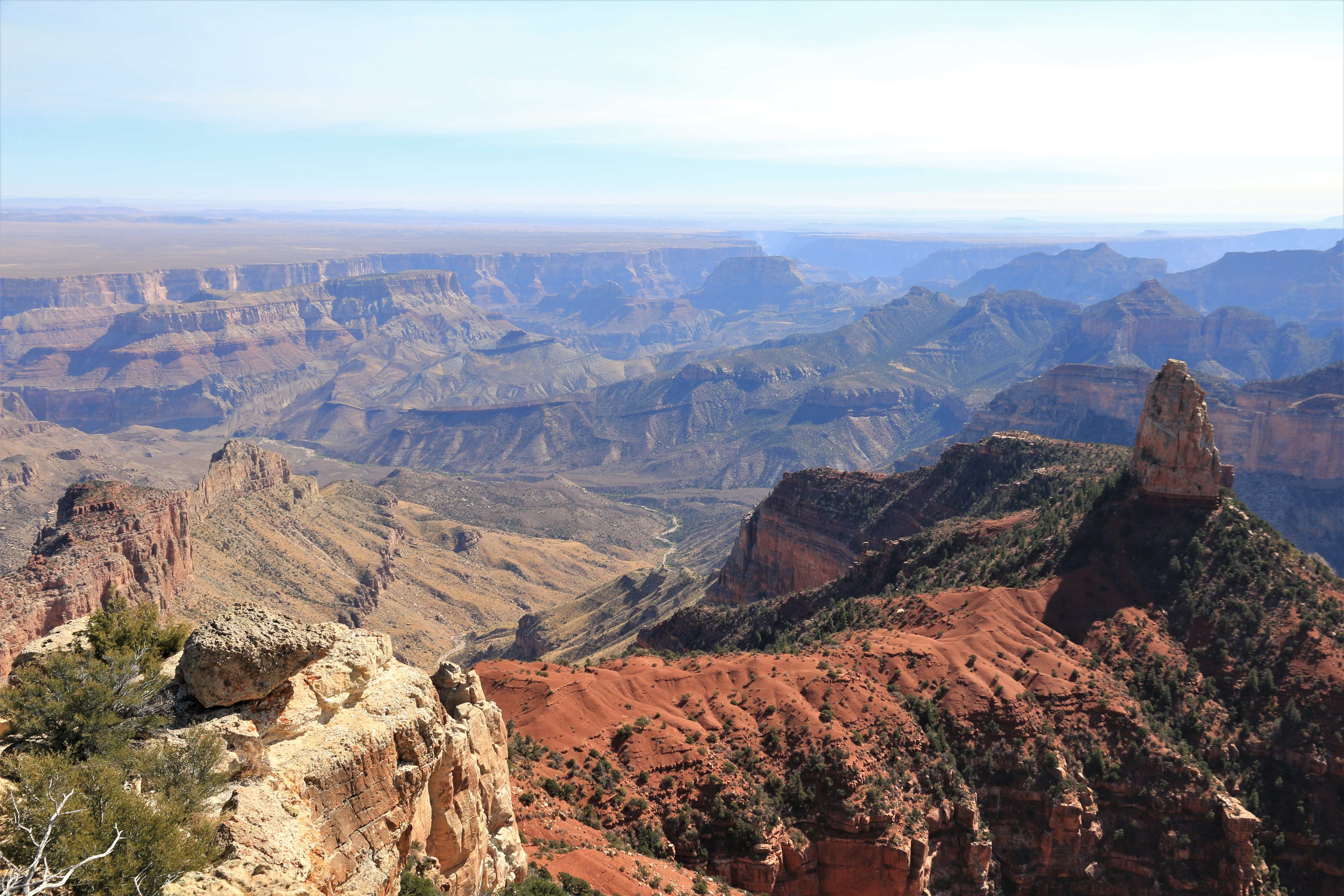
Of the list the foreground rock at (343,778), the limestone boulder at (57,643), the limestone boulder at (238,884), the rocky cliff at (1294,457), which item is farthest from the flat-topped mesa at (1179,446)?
the rocky cliff at (1294,457)

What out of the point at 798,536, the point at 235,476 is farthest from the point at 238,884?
the point at 235,476

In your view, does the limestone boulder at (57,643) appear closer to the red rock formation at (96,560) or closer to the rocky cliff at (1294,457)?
the red rock formation at (96,560)

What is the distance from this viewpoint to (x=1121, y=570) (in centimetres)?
6088

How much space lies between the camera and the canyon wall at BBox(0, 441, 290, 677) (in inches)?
3300

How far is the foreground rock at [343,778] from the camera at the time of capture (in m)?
18.7

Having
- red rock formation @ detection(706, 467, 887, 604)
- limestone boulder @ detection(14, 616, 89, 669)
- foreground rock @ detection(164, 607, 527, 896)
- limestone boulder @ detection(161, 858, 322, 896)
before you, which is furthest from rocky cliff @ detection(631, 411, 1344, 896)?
red rock formation @ detection(706, 467, 887, 604)

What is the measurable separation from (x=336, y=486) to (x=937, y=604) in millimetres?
153913

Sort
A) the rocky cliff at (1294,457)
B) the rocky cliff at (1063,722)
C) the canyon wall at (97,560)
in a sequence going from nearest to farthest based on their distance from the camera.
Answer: the rocky cliff at (1063,722), the canyon wall at (97,560), the rocky cliff at (1294,457)

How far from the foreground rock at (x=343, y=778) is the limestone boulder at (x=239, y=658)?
7cm

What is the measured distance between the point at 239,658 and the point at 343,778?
3716mm

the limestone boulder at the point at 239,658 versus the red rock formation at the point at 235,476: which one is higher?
the limestone boulder at the point at 239,658

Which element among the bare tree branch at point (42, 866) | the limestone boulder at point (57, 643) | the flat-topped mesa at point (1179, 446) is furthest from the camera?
the flat-topped mesa at point (1179, 446)

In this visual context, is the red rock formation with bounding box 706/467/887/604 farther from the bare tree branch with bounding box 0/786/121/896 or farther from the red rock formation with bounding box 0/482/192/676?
the bare tree branch with bounding box 0/786/121/896

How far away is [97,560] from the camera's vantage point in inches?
3794
